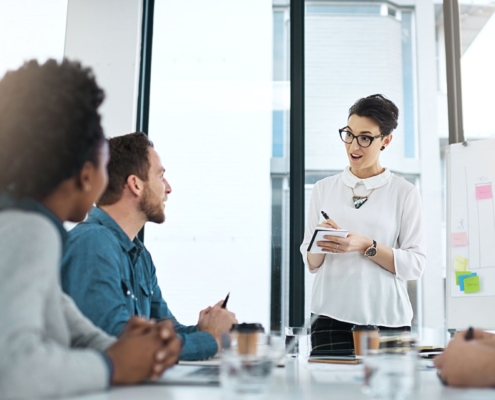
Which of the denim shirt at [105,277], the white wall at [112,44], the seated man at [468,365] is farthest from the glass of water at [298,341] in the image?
the white wall at [112,44]

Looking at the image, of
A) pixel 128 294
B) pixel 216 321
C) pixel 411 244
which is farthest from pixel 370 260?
pixel 128 294

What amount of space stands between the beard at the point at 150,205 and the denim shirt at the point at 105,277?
0.16 meters

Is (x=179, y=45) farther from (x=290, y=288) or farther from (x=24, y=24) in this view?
(x=290, y=288)

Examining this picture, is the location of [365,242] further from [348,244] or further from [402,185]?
[402,185]

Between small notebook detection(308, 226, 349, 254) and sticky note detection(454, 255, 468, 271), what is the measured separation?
1117 millimetres

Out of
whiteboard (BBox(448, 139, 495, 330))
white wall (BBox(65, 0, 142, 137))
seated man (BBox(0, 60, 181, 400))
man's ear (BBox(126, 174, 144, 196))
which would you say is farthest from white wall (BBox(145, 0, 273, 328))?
seated man (BBox(0, 60, 181, 400))

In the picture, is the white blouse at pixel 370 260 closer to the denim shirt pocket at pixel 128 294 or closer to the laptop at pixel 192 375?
the denim shirt pocket at pixel 128 294

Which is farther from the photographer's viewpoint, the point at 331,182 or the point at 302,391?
the point at 331,182

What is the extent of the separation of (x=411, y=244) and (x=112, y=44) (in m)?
2.25

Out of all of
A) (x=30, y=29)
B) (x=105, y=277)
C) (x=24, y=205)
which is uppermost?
(x=30, y=29)

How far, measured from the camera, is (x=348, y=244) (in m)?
2.36

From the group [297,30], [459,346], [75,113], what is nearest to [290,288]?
[297,30]

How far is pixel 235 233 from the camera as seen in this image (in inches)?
140

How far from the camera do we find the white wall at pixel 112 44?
3543 mm
